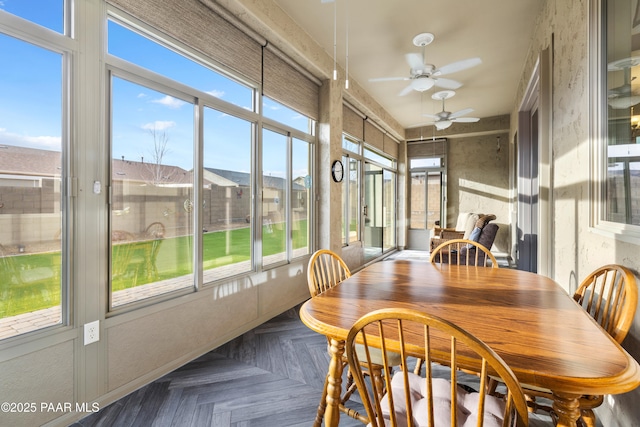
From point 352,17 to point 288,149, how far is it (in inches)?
61.1

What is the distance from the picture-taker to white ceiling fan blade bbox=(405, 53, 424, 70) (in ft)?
10.2

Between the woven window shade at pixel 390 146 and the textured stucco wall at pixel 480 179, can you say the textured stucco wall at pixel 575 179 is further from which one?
the textured stucco wall at pixel 480 179

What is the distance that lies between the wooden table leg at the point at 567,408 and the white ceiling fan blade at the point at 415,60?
10.1 feet

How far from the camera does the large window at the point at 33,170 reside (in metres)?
1.51

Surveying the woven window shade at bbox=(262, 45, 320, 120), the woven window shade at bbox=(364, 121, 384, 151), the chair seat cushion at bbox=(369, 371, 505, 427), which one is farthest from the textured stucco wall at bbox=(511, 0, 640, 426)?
the woven window shade at bbox=(364, 121, 384, 151)

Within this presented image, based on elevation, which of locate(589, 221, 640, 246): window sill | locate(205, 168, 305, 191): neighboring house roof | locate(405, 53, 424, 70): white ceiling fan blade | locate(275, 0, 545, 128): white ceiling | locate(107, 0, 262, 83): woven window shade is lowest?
locate(589, 221, 640, 246): window sill

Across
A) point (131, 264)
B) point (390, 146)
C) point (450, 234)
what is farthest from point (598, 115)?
point (390, 146)

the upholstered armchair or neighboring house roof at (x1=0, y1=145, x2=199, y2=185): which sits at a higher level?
neighboring house roof at (x1=0, y1=145, x2=199, y2=185)

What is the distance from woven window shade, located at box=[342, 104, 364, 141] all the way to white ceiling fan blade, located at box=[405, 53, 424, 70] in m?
1.69

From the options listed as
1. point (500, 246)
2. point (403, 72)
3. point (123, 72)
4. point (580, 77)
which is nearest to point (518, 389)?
point (580, 77)

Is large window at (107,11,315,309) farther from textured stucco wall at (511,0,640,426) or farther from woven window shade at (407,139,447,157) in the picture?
woven window shade at (407,139,447,157)

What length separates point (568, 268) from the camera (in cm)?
218

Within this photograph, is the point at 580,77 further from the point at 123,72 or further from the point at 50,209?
the point at 50,209

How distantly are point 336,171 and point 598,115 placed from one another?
2.83m
